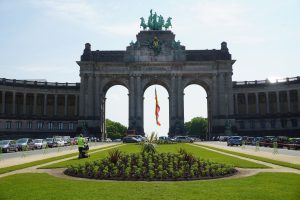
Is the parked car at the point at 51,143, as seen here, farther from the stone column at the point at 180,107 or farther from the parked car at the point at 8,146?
the stone column at the point at 180,107

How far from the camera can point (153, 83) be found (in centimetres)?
12369

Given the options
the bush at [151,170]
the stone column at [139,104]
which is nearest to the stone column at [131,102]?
the stone column at [139,104]

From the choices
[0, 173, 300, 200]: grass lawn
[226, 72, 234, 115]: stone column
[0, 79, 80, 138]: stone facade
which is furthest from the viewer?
[226, 72, 234, 115]: stone column

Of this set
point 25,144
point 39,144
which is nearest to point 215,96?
point 39,144

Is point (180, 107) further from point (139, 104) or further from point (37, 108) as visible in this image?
point (37, 108)

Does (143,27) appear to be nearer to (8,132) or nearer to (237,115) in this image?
(237,115)

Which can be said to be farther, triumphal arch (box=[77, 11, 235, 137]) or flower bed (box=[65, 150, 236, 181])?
triumphal arch (box=[77, 11, 235, 137])

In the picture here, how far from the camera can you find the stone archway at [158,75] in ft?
385

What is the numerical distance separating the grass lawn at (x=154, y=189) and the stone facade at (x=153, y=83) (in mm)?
92541

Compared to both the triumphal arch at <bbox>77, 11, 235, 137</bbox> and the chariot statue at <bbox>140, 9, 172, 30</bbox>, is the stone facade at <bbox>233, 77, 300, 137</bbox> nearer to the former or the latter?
the triumphal arch at <bbox>77, 11, 235, 137</bbox>

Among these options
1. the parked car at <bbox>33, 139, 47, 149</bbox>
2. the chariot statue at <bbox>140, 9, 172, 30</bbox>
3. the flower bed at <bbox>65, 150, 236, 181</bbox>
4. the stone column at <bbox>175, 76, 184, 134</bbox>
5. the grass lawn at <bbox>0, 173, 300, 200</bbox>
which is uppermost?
the chariot statue at <bbox>140, 9, 172, 30</bbox>

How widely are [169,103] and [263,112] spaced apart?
33700 mm

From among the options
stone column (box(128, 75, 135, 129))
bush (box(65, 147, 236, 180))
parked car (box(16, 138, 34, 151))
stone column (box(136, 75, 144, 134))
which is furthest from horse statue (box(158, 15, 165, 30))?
bush (box(65, 147, 236, 180))

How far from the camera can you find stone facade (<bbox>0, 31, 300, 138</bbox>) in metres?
116
